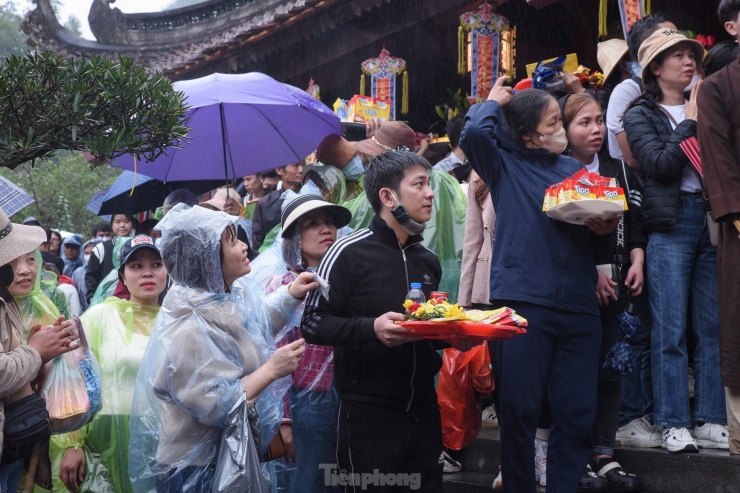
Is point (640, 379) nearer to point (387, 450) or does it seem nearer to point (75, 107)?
point (387, 450)

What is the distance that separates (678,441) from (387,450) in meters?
1.54

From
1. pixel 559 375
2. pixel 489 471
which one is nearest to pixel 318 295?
pixel 559 375

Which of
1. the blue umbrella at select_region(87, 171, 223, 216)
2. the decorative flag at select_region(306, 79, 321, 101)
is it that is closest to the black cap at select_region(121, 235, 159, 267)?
the blue umbrella at select_region(87, 171, 223, 216)

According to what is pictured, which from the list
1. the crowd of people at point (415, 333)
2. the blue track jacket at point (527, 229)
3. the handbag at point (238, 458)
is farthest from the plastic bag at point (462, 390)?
the handbag at point (238, 458)

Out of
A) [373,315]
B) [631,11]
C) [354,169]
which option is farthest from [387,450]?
[631,11]

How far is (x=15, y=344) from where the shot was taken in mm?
3650

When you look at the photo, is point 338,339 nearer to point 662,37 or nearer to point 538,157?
point 538,157

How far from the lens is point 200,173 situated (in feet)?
22.9

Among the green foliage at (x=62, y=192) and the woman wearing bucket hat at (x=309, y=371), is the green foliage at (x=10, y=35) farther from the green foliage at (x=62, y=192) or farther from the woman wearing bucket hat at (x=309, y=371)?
the woman wearing bucket hat at (x=309, y=371)

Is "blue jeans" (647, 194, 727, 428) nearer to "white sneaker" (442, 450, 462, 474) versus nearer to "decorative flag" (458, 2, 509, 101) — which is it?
"white sneaker" (442, 450, 462, 474)

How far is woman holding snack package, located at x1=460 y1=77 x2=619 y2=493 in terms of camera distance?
393cm

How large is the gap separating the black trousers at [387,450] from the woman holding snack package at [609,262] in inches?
41.0

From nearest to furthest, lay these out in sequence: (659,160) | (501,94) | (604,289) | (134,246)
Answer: (501,94), (604,289), (659,160), (134,246)

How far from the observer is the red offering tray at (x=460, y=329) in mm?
3379
